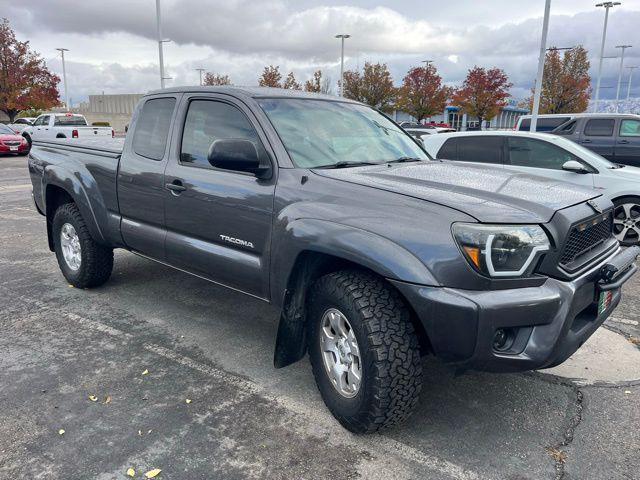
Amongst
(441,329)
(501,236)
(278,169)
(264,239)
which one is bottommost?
(441,329)

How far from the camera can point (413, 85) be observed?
4369 centimetres

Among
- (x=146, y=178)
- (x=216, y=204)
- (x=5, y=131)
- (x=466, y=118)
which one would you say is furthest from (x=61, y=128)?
(x=466, y=118)

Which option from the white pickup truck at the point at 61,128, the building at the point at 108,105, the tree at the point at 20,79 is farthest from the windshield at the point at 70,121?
the building at the point at 108,105

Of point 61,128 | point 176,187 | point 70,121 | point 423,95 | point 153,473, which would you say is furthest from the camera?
point 423,95

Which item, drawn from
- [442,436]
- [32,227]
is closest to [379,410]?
[442,436]

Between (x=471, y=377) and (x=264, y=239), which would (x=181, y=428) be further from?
(x=471, y=377)

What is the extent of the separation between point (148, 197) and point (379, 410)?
248cm

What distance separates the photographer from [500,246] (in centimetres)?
242

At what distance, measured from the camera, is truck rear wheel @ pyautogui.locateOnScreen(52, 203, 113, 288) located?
4930mm

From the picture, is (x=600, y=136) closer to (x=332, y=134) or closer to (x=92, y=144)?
(x=332, y=134)

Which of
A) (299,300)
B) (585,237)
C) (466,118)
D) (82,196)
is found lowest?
(299,300)

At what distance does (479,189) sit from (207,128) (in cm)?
201

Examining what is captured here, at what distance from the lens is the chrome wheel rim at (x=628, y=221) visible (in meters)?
7.05

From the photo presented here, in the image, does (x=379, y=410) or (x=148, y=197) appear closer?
(x=379, y=410)
